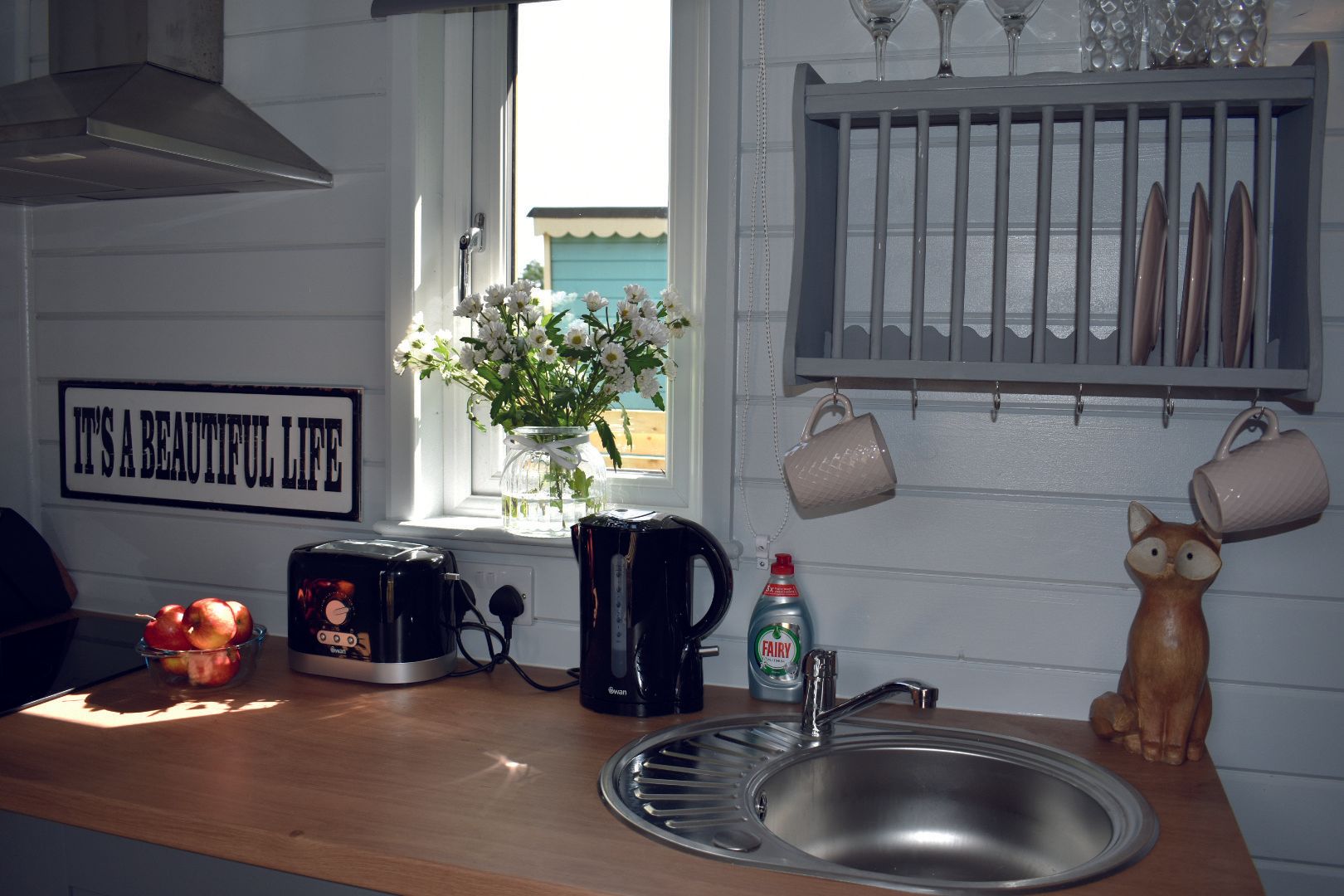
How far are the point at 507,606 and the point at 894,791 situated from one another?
64 centimetres

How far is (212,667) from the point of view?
4.97 feet

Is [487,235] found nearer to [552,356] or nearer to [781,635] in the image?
[552,356]

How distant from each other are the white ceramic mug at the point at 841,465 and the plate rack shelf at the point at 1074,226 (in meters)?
0.08

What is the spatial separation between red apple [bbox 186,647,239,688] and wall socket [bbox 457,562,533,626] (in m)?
0.36

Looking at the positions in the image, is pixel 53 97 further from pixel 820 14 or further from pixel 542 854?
pixel 542 854

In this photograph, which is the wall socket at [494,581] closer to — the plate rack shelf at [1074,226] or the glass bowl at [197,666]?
the glass bowl at [197,666]

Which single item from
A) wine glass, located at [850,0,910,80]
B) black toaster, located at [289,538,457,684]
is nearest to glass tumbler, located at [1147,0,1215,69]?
wine glass, located at [850,0,910,80]

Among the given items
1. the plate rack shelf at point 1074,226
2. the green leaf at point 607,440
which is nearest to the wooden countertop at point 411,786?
the green leaf at point 607,440

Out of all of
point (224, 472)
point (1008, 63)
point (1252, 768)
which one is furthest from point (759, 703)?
point (224, 472)

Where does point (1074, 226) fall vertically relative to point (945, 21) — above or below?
below

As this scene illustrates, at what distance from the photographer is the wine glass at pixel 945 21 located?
1302 millimetres

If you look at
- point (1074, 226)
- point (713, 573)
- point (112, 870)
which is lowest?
point (112, 870)

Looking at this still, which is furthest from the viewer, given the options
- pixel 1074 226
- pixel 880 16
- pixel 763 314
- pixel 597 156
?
pixel 597 156

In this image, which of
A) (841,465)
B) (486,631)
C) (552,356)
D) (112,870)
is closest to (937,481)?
(841,465)
